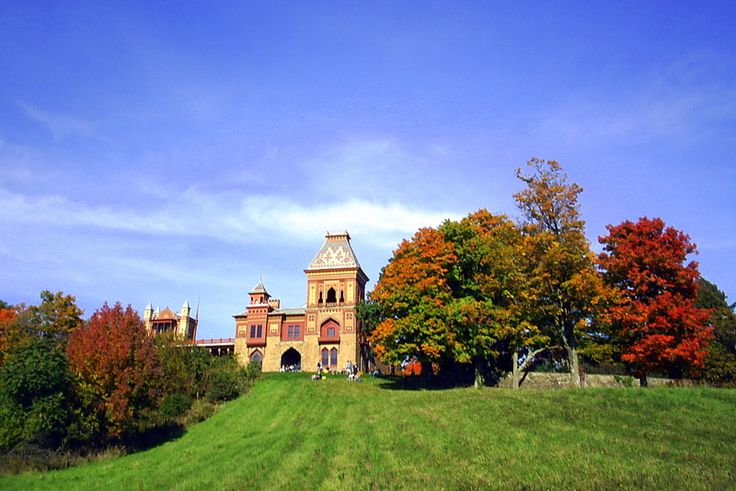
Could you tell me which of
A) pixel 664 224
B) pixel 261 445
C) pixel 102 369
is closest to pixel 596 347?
pixel 664 224

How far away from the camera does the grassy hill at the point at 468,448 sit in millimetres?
13953

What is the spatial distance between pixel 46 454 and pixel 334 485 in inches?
697

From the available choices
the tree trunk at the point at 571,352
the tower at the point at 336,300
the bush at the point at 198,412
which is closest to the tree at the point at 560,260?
the tree trunk at the point at 571,352

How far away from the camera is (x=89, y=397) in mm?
27406

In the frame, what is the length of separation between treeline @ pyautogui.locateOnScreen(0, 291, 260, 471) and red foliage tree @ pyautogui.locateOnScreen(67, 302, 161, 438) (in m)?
0.05

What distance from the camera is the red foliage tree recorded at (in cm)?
2783

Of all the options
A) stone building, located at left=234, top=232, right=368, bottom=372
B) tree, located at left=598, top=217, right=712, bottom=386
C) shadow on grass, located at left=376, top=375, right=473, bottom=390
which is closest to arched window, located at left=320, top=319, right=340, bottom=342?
stone building, located at left=234, top=232, right=368, bottom=372

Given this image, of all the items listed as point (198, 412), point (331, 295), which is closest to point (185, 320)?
point (331, 295)

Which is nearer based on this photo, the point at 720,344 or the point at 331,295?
the point at 720,344

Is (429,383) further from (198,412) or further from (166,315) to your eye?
(166,315)

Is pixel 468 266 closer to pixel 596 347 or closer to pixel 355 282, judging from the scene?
pixel 596 347

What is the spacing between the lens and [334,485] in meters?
15.4

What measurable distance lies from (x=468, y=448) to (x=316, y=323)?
4798 cm

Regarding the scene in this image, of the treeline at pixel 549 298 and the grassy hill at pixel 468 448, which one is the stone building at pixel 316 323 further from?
the grassy hill at pixel 468 448
